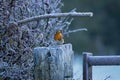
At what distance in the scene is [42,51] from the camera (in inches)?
138

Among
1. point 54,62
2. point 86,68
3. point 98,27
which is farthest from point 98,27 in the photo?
point 54,62

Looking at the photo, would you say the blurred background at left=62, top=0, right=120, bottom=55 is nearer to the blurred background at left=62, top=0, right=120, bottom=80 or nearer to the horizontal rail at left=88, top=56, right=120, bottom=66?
the blurred background at left=62, top=0, right=120, bottom=80

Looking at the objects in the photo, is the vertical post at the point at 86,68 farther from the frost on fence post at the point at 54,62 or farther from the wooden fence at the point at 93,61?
the frost on fence post at the point at 54,62

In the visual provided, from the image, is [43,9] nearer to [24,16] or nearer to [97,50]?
[24,16]

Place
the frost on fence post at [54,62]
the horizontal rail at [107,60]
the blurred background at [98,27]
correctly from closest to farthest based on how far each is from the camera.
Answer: the frost on fence post at [54,62] → the horizontal rail at [107,60] → the blurred background at [98,27]

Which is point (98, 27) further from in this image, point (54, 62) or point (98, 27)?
point (54, 62)

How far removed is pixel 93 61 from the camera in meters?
3.66

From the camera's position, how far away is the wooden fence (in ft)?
11.9

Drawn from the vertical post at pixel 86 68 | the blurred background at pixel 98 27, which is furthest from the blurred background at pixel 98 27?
the vertical post at pixel 86 68

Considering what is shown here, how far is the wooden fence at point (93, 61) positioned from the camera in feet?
11.9

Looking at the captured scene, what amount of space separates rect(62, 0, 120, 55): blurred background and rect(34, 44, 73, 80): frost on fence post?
843cm

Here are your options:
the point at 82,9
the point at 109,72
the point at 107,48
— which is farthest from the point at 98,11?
the point at 109,72

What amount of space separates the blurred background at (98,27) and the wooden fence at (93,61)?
8240 millimetres

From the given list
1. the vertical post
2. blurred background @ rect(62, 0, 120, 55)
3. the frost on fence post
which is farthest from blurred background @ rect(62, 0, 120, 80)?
the frost on fence post
